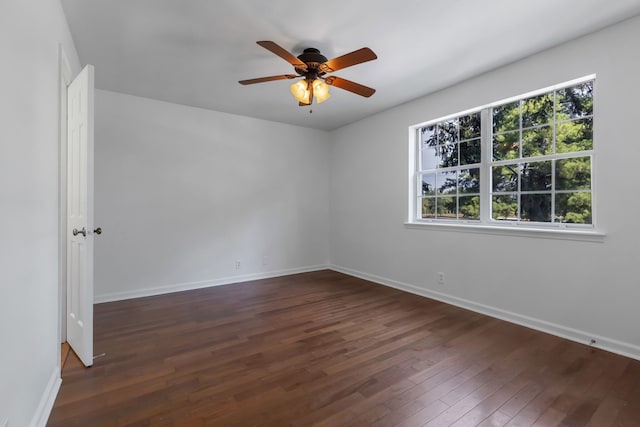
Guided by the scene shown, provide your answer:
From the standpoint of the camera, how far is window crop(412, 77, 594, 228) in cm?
265

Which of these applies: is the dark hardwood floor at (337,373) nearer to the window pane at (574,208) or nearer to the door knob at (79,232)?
the door knob at (79,232)

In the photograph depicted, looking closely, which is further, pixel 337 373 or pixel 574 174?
pixel 574 174

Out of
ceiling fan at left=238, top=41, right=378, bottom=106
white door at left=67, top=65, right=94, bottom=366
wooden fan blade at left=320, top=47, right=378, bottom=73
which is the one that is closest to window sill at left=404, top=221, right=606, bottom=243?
ceiling fan at left=238, top=41, right=378, bottom=106

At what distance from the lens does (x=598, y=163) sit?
2447 millimetres

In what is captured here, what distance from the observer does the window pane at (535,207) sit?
284cm

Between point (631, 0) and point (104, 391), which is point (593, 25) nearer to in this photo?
point (631, 0)

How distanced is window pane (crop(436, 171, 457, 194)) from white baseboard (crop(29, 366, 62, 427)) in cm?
403

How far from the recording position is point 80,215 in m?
2.17

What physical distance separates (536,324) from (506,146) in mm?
1821

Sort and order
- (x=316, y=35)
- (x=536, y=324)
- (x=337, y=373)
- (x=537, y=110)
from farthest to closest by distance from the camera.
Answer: (x=537, y=110) < (x=536, y=324) < (x=316, y=35) < (x=337, y=373)

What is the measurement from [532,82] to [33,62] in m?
3.78

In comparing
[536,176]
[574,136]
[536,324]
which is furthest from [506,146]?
[536,324]

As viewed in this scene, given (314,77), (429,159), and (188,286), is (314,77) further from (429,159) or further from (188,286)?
(188,286)

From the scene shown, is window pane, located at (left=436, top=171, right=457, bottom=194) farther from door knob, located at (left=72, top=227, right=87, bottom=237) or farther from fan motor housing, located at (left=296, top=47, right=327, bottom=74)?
door knob, located at (left=72, top=227, right=87, bottom=237)
